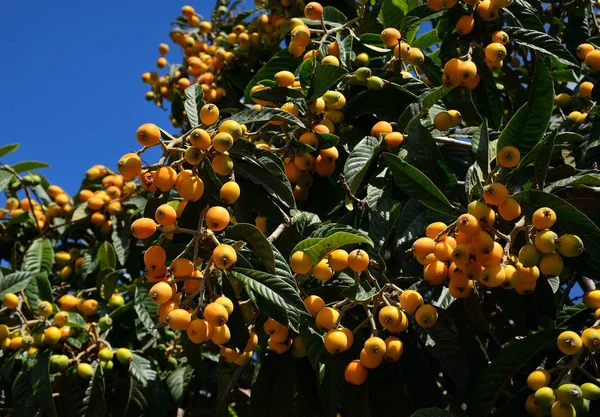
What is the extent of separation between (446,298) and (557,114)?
156 cm

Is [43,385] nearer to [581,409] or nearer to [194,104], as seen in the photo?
[194,104]

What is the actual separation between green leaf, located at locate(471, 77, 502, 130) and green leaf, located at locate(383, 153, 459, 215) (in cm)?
62

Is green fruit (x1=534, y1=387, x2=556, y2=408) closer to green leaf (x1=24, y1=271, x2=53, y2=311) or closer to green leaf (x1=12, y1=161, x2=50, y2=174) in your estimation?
green leaf (x1=24, y1=271, x2=53, y2=311)

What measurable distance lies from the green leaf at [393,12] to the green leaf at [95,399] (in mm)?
1870

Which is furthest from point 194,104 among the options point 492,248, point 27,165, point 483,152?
point 27,165

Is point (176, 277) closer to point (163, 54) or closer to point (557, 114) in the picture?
point (557, 114)

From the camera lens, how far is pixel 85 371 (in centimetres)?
266

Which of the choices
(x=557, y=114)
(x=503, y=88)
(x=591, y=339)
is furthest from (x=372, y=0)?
(x=591, y=339)

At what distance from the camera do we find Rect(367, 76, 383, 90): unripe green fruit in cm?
236

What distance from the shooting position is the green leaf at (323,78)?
2.30 metres

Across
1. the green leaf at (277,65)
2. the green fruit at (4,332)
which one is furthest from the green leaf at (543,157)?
the green fruit at (4,332)

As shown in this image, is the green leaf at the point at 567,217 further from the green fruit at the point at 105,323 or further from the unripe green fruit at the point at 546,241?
the green fruit at the point at 105,323

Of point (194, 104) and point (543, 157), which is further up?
point (194, 104)

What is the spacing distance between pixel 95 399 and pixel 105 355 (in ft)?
0.57
